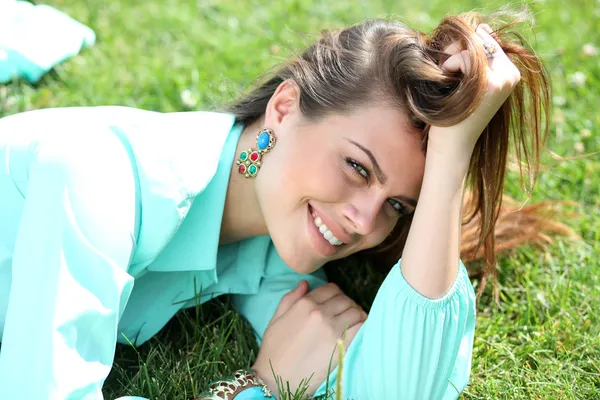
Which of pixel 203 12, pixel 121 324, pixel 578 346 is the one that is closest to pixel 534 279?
pixel 578 346

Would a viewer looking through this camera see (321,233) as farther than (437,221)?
Yes

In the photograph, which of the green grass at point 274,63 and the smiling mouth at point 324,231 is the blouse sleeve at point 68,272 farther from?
the smiling mouth at point 324,231

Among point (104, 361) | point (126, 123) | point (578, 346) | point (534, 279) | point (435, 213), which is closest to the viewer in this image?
point (104, 361)

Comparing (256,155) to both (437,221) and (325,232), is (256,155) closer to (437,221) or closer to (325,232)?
(325,232)

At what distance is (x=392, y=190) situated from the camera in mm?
2668

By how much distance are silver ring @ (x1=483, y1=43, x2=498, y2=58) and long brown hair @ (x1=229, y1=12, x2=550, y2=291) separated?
57 millimetres

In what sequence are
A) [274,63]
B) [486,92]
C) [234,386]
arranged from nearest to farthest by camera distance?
1. [486,92]
2. [234,386]
3. [274,63]

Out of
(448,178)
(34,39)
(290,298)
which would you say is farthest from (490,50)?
(34,39)

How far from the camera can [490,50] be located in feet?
8.52

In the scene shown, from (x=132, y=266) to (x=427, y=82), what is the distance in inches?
45.9

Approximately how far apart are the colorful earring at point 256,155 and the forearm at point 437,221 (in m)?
0.58

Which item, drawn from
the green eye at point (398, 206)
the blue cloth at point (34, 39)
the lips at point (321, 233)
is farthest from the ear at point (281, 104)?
the blue cloth at point (34, 39)

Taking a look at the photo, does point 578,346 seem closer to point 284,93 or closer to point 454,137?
point 454,137

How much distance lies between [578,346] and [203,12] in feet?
10.8
